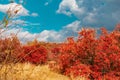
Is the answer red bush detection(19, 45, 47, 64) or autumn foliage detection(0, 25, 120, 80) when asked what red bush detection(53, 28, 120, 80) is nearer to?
autumn foliage detection(0, 25, 120, 80)

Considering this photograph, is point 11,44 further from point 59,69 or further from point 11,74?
point 59,69

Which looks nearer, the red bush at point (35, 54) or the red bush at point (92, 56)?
Answer: the red bush at point (92, 56)

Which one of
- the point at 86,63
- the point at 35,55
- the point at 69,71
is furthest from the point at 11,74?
the point at 35,55

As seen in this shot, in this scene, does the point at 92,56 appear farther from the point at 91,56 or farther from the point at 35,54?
the point at 35,54

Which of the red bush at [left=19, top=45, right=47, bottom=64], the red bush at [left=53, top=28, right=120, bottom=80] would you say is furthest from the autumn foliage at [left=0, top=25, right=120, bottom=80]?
the red bush at [left=19, top=45, right=47, bottom=64]

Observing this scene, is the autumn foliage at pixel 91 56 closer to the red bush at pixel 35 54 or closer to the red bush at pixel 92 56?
the red bush at pixel 92 56

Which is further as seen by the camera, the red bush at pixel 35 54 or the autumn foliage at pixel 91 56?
the red bush at pixel 35 54

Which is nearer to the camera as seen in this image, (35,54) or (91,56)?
(91,56)

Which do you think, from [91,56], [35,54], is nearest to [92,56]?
[91,56]

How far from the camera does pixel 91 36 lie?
23.6 meters

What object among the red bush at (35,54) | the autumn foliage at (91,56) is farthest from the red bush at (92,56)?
the red bush at (35,54)

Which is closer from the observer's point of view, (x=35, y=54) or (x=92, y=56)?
(x=92, y=56)

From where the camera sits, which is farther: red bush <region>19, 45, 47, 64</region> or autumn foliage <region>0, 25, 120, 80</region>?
red bush <region>19, 45, 47, 64</region>

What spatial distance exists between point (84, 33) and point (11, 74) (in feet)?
47.4
